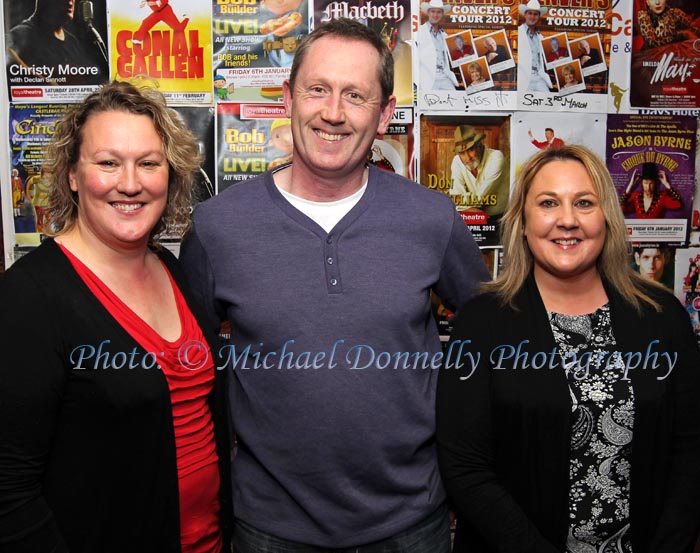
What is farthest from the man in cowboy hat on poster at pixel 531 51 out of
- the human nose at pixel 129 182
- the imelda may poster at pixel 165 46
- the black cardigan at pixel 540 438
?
the human nose at pixel 129 182

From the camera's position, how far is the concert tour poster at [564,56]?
77.4 inches

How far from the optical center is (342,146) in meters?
1.46

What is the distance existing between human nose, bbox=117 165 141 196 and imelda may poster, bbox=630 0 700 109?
151 cm

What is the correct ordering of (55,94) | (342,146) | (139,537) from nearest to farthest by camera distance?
1. (139,537)
2. (342,146)
3. (55,94)

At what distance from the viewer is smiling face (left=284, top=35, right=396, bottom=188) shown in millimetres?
1454

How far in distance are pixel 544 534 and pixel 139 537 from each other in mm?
843

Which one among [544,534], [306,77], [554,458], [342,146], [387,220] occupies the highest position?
[306,77]

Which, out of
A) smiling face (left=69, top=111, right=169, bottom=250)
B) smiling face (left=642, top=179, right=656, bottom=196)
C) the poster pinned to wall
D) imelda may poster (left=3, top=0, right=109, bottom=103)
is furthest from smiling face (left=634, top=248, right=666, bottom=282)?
imelda may poster (left=3, top=0, right=109, bottom=103)

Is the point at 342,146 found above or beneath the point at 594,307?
above

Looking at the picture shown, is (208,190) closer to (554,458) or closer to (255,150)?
(255,150)

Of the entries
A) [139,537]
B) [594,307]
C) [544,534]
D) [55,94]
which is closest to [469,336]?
[594,307]

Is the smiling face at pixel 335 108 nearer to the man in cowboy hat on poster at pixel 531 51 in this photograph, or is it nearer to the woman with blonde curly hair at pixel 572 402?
the woman with blonde curly hair at pixel 572 402

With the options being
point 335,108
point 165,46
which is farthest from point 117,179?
point 165,46

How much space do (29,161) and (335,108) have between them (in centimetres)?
101
